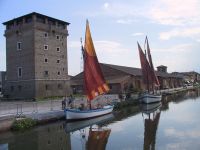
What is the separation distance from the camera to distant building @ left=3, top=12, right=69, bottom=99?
5216 centimetres

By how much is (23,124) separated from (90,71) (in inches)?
422

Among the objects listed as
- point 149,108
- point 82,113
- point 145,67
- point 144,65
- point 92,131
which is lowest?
point 92,131

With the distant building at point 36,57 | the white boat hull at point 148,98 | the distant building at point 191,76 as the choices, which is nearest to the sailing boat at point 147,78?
the white boat hull at point 148,98

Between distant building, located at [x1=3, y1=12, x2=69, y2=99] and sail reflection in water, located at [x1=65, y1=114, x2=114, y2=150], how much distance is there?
2031 centimetres

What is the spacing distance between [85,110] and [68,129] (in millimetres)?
5622

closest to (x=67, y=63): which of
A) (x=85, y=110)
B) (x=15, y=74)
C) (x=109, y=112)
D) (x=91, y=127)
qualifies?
(x=15, y=74)

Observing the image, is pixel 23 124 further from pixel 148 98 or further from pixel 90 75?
pixel 148 98

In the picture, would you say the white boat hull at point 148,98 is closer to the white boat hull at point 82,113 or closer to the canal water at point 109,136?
the white boat hull at point 82,113

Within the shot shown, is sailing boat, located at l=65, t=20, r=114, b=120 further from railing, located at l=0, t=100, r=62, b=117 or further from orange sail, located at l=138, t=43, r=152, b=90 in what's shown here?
orange sail, located at l=138, t=43, r=152, b=90

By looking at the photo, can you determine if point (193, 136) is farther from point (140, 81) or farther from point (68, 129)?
point (140, 81)

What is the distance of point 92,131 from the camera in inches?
1082

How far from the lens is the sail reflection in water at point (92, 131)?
2206 centimetres

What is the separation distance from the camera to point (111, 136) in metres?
24.6

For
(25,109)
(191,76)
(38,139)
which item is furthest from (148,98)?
(191,76)
